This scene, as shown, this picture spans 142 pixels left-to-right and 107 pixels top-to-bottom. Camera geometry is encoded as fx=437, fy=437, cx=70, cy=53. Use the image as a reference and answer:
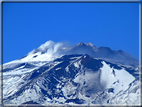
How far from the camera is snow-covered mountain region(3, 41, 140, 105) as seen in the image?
48.8 meters

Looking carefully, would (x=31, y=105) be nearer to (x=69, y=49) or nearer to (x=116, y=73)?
(x=116, y=73)

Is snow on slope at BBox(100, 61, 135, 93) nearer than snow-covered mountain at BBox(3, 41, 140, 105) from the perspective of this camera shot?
No

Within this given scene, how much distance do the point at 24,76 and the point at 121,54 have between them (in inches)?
614

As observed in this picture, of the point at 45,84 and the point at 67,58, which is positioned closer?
the point at 45,84

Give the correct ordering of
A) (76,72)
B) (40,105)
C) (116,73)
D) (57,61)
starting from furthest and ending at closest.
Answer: (57,61) < (76,72) < (116,73) < (40,105)

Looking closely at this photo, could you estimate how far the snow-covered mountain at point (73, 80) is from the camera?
4881 cm

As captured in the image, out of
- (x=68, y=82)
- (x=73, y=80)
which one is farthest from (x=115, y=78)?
(x=68, y=82)

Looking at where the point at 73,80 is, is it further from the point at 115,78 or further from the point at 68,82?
the point at 115,78

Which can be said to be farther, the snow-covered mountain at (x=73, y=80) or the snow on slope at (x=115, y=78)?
the snow on slope at (x=115, y=78)

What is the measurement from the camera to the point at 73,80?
183ft

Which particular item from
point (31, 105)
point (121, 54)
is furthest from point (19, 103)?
point (121, 54)

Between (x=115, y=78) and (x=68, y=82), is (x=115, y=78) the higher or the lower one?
the higher one

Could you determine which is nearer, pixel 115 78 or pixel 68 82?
pixel 115 78

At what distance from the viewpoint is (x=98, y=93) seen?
50.1m
